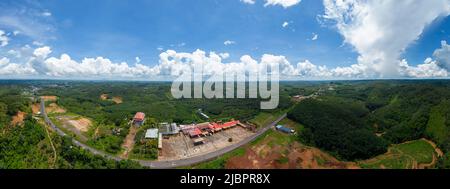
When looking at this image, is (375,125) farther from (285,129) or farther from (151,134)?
(151,134)

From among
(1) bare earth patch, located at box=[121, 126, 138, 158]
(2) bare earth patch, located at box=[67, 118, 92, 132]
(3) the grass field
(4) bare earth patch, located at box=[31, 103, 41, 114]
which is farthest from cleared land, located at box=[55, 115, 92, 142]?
(3) the grass field

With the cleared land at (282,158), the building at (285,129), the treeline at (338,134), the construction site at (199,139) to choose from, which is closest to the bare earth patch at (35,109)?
the construction site at (199,139)

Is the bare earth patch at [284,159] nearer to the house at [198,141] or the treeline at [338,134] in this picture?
the treeline at [338,134]

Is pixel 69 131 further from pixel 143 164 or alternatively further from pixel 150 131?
pixel 143 164

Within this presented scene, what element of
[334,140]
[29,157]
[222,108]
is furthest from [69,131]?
[334,140]

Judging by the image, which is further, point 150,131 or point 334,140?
point 150,131

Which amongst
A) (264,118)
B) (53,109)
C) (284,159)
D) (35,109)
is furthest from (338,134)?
(35,109)
